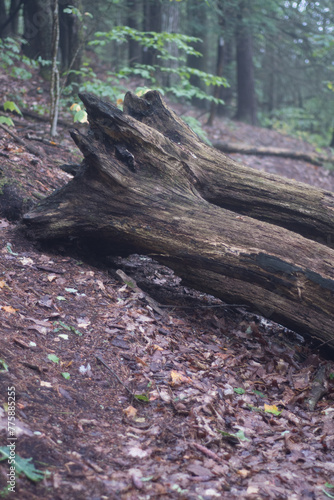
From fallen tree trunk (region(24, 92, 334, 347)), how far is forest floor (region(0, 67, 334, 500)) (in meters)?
0.44

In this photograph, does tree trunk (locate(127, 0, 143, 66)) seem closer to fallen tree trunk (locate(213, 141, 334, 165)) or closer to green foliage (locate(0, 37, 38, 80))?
fallen tree trunk (locate(213, 141, 334, 165))

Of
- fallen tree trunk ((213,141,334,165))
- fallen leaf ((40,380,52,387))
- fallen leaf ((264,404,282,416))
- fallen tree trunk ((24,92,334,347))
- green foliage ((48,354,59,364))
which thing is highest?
fallen tree trunk ((213,141,334,165))

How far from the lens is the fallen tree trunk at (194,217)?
12.8 feet

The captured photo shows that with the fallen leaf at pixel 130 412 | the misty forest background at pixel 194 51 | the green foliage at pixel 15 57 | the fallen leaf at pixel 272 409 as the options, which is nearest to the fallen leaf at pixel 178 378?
the fallen leaf at pixel 130 412

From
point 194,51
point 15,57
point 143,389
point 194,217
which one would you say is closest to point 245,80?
point 194,51

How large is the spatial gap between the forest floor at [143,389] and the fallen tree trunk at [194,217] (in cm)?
44

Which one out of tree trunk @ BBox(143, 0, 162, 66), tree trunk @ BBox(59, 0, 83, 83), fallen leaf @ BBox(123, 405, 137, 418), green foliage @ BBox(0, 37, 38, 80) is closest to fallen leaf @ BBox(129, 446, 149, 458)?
fallen leaf @ BBox(123, 405, 137, 418)

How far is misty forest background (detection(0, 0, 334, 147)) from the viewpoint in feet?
27.5

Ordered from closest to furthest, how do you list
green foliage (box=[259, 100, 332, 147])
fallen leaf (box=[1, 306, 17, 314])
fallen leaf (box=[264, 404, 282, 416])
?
fallen leaf (box=[264, 404, 282, 416])
fallen leaf (box=[1, 306, 17, 314])
green foliage (box=[259, 100, 332, 147])

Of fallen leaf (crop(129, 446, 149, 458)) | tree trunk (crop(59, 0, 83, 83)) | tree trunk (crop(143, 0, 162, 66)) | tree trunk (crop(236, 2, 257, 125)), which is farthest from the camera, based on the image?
tree trunk (crop(236, 2, 257, 125))

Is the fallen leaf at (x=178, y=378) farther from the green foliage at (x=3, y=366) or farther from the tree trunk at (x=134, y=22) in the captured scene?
the tree trunk at (x=134, y=22)

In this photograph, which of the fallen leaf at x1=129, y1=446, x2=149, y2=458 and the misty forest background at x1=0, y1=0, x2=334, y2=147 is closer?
the fallen leaf at x1=129, y1=446, x2=149, y2=458

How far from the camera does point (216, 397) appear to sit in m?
3.32

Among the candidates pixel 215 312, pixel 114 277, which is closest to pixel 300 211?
pixel 215 312
